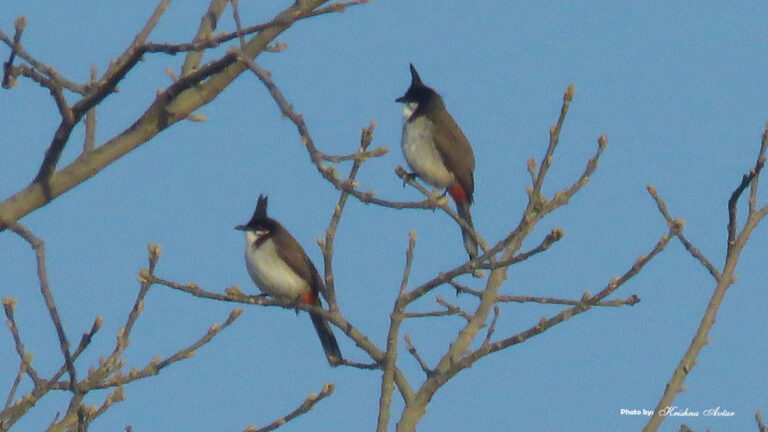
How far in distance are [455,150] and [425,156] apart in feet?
0.73

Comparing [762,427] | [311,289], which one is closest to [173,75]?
[762,427]

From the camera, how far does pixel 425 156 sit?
26.0 feet

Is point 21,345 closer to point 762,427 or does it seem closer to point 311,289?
point 762,427

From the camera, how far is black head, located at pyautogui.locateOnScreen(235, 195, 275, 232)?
23.8ft

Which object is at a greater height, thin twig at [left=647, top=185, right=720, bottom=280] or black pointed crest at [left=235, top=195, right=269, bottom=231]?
black pointed crest at [left=235, top=195, right=269, bottom=231]

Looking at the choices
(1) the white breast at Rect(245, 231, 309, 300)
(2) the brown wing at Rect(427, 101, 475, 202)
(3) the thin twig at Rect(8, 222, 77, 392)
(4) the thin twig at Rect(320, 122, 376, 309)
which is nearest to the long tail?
(1) the white breast at Rect(245, 231, 309, 300)

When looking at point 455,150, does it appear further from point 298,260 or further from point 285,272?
point 285,272

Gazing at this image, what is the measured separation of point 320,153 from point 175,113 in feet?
2.20

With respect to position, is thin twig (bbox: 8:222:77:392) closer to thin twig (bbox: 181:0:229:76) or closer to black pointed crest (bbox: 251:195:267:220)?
thin twig (bbox: 181:0:229:76)

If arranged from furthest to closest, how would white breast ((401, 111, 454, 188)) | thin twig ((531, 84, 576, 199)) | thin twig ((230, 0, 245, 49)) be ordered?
white breast ((401, 111, 454, 188))
thin twig ((531, 84, 576, 199))
thin twig ((230, 0, 245, 49))

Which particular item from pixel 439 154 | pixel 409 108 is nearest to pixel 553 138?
pixel 439 154

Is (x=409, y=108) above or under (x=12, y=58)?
above

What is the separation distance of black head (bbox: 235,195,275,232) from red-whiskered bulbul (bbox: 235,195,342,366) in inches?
2.3

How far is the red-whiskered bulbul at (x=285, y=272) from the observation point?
688cm
